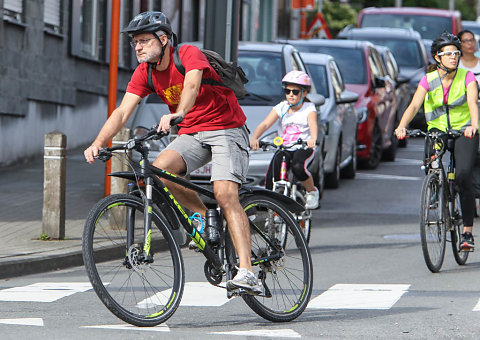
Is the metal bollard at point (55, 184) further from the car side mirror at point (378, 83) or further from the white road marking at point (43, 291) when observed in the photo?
the car side mirror at point (378, 83)

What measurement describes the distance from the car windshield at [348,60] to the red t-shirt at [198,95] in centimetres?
1271

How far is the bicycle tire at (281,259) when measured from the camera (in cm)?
696

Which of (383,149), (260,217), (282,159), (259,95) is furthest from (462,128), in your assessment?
(383,149)

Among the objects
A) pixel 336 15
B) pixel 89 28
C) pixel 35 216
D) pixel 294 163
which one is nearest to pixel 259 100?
pixel 35 216

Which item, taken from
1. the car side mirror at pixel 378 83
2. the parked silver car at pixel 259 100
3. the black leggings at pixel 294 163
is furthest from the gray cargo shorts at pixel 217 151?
the car side mirror at pixel 378 83

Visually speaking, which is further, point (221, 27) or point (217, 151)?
point (221, 27)

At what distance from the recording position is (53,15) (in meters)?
19.8

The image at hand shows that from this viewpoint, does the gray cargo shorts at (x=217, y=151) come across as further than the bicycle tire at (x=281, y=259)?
No

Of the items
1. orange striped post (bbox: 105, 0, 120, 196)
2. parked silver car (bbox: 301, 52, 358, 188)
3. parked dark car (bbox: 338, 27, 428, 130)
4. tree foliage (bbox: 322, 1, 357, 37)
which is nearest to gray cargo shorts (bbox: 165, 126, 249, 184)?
orange striped post (bbox: 105, 0, 120, 196)

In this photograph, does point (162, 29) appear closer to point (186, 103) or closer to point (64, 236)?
point (186, 103)

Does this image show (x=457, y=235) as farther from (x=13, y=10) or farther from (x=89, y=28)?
(x=89, y=28)

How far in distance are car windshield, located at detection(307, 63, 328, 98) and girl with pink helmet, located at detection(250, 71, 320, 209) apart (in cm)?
527

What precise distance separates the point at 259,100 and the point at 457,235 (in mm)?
4543

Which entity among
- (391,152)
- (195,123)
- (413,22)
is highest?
(413,22)
